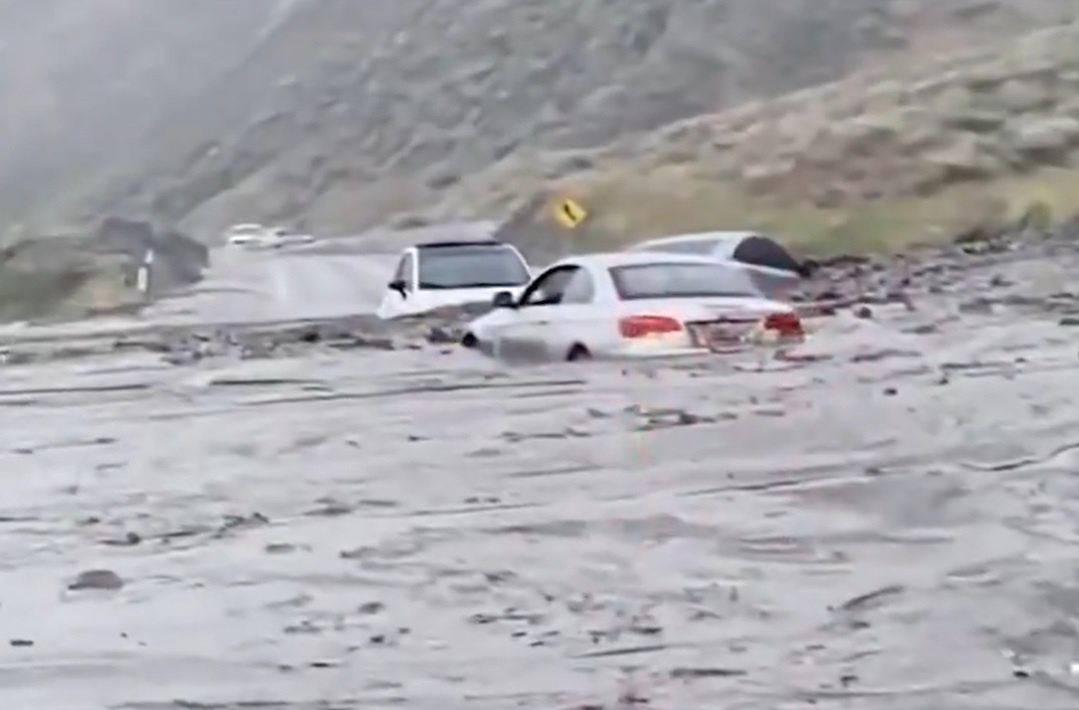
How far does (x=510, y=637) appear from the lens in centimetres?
783

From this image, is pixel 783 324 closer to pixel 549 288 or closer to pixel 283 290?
pixel 549 288

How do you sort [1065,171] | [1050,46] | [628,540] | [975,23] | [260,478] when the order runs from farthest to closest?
[975,23]
[1050,46]
[1065,171]
[260,478]
[628,540]

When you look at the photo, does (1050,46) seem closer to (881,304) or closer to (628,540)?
(881,304)

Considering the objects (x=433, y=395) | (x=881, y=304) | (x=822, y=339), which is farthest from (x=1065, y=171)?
(x=433, y=395)

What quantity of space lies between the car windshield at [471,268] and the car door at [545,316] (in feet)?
13.4

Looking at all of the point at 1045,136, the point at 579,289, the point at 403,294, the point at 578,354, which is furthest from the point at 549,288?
the point at 1045,136

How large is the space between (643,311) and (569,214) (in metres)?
26.9

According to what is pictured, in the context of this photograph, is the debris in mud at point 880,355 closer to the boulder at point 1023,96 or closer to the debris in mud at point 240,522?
the debris in mud at point 240,522

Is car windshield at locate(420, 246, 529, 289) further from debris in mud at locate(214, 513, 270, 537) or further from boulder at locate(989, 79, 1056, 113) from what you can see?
boulder at locate(989, 79, 1056, 113)

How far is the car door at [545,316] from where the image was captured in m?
16.6

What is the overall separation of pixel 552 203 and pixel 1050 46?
46.5ft

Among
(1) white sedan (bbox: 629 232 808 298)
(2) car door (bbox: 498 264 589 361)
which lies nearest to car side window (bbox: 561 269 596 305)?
(2) car door (bbox: 498 264 589 361)

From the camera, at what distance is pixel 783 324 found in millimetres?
16422

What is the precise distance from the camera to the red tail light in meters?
16.3
